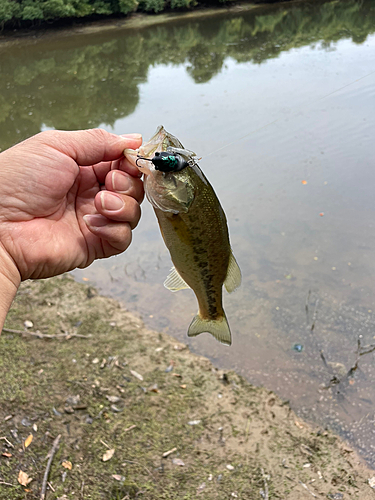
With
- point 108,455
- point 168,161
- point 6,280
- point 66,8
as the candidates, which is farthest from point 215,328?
point 66,8

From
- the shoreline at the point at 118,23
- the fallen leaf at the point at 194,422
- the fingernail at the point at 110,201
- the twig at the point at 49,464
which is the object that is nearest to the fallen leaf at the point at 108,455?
the twig at the point at 49,464

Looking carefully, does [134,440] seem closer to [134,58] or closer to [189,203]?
[189,203]

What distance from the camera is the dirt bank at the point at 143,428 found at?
3137mm

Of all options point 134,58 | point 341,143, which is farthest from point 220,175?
point 134,58

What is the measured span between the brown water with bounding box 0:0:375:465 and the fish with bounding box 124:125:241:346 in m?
2.73

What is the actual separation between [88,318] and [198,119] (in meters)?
7.43

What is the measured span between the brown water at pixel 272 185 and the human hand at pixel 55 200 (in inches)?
118

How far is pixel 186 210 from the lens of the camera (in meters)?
2.02

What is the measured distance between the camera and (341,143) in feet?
28.9

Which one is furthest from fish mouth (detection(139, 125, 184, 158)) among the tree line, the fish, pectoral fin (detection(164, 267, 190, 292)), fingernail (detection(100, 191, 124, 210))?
the tree line

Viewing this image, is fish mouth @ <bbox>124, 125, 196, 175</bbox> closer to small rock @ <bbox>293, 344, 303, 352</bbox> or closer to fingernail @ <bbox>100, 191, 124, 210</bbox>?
fingernail @ <bbox>100, 191, 124, 210</bbox>

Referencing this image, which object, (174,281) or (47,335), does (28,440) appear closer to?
(47,335)

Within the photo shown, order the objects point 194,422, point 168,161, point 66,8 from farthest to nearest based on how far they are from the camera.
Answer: point 66,8
point 194,422
point 168,161

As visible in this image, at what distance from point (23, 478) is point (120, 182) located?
2486 mm
